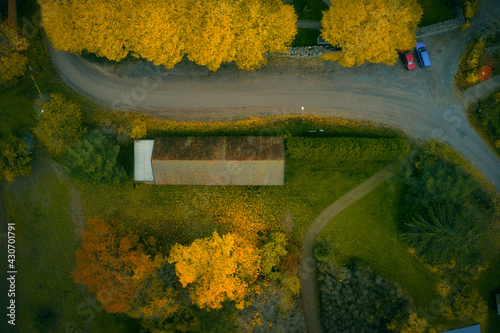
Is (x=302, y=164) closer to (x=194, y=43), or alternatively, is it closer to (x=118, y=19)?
(x=194, y=43)

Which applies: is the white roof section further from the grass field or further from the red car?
the red car

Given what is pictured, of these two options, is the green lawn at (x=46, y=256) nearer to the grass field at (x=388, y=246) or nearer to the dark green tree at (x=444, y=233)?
the grass field at (x=388, y=246)

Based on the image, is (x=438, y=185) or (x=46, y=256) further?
(x=46, y=256)

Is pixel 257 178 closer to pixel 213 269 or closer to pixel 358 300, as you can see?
pixel 213 269

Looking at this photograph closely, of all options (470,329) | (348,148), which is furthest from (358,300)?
(348,148)

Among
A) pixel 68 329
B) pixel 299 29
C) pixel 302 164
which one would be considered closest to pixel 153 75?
pixel 299 29

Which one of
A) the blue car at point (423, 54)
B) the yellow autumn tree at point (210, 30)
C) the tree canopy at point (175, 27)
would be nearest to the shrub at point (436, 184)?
the blue car at point (423, 54)

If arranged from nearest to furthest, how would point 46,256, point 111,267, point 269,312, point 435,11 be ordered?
point 111,267, point 269,312, point 435,11, point 46,256
